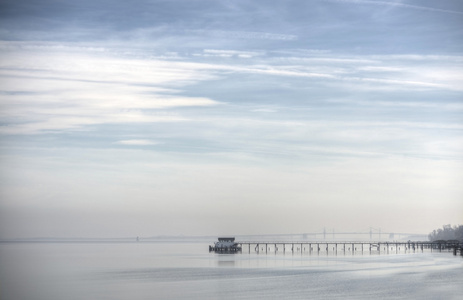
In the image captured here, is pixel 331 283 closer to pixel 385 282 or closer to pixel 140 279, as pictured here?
pixel 385 282

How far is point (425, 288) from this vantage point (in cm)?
5609

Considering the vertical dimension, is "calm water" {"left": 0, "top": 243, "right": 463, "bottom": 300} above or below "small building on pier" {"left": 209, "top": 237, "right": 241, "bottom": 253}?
below

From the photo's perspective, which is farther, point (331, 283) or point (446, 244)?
point (446, 244)

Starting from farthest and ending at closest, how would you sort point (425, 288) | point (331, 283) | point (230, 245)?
point (230, 245)
point (331, 283)
point (425, 288)

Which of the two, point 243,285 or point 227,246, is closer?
point 243,285

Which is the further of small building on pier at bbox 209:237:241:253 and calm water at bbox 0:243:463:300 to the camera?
small building on pier at bbox 209:237:241:253

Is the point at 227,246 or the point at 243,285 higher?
the point at 227,246

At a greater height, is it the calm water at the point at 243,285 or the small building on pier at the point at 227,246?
the small building on pier at the point at 227,246

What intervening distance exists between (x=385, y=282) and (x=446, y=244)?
102825mm

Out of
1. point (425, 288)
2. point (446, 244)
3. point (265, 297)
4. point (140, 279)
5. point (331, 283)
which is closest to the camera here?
point (265, 297)

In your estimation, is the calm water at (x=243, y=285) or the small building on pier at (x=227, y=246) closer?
the calm water at (x=243, y=285)

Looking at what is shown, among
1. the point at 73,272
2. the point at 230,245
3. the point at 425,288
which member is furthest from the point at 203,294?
the point at 230,245

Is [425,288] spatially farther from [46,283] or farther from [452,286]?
[46,283]

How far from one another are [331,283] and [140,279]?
1994cm
